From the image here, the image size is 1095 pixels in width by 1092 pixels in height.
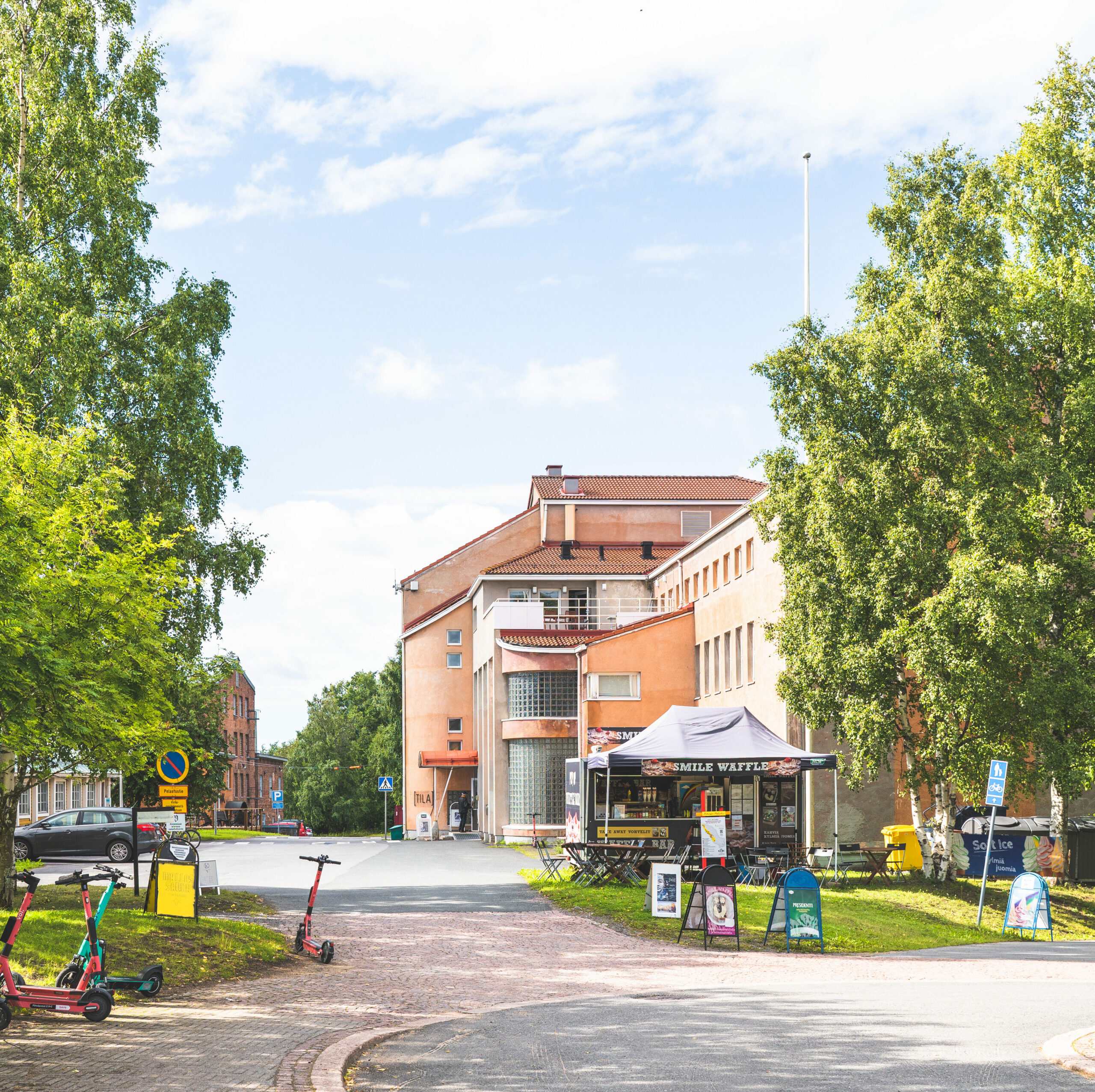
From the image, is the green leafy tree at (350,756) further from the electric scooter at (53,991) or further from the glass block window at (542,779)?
the electric scooter at (53,991)

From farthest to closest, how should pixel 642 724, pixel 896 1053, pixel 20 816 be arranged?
pixel 20 816 < pixel 642 724 < pixel 896 1053

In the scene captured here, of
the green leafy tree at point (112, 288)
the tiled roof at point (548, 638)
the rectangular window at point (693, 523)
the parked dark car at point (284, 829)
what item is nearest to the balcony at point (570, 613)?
the tiled roof at point (548, 638)

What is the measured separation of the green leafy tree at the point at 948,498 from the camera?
80.5ft

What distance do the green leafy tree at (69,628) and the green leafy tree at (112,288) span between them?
5955 mm

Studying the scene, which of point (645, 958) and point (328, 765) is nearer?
point (645, 958)

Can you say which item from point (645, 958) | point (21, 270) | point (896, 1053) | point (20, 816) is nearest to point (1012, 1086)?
point (896, 1053)

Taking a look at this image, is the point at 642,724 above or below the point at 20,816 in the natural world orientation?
above

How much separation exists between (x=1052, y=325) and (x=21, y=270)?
20.3 m

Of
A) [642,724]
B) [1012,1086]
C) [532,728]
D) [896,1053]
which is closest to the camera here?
[1012,1086]

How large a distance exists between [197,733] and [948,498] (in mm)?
39235

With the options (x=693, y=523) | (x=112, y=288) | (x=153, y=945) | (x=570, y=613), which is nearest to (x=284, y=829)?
(x=693, y=523)

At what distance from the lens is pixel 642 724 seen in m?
45.6

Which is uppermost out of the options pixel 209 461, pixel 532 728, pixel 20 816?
pixel 209 461

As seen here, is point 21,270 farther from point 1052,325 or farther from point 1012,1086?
point 1012,1086
